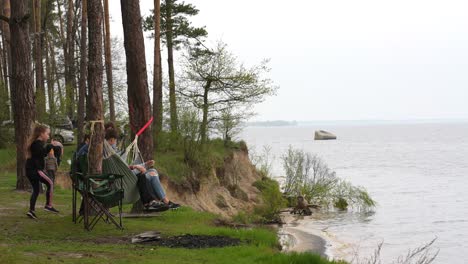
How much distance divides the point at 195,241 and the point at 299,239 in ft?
32.0

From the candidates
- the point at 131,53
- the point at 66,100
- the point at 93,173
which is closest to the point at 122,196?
the point at 93,173

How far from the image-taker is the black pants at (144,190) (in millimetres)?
11648

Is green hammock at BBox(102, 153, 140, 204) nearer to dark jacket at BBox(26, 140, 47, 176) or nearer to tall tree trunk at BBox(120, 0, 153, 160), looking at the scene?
dark jacket at BBox(26, 140, 47, 176)

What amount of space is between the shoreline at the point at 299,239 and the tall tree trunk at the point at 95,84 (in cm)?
465

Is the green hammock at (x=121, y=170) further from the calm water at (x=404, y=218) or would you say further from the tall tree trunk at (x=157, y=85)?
the tall tree trunk at (x=157, y=85)

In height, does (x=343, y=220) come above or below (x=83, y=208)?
below

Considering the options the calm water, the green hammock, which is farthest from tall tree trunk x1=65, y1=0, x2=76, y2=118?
the green hammock

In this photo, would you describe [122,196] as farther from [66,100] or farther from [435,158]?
[435,158]

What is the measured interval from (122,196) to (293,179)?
20.2 metres

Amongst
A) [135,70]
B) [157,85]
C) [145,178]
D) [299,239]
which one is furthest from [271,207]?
[145,178]

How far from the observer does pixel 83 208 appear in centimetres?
1122

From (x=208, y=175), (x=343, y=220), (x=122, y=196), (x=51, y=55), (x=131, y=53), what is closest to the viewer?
(x=122, y=196)

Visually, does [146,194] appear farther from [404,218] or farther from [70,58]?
[70,58]

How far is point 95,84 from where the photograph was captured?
11203 millimetres
